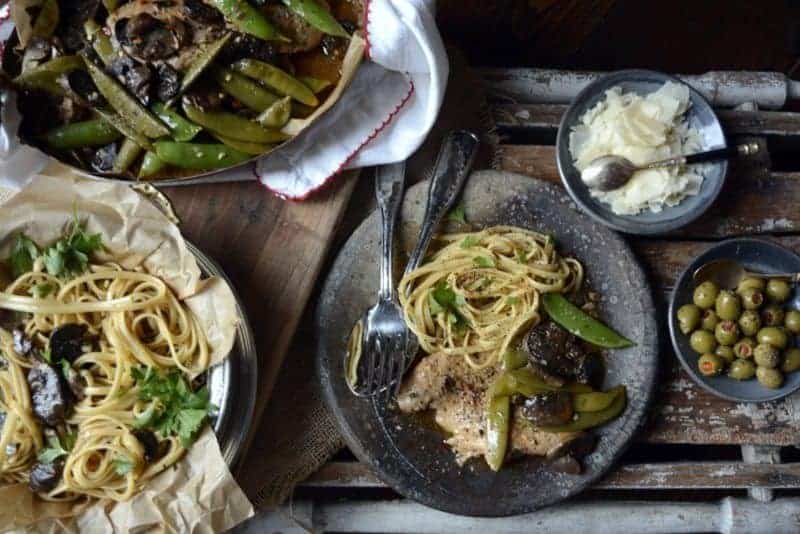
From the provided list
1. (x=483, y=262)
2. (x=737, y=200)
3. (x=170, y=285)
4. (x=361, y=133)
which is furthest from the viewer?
(x=737, y=200)

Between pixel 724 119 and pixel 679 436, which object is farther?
pixel 724 119

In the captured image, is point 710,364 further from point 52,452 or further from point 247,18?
point 52,452

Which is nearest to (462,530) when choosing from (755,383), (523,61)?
(755,383)

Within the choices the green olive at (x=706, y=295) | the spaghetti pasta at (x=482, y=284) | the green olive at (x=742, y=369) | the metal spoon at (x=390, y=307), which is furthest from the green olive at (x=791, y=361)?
the metal spoon at (x=390, y=307)

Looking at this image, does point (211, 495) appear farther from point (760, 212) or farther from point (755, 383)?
point (760, 212)

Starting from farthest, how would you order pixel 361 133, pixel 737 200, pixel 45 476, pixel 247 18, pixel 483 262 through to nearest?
pixel 737 200, pixel 483 262, pixel 361 133, pixel 45 476, pixel 247 18

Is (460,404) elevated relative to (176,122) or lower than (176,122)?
lower

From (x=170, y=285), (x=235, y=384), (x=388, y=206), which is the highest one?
(x=388, y=206)

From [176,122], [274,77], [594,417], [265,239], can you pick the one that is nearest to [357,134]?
[274,77]
